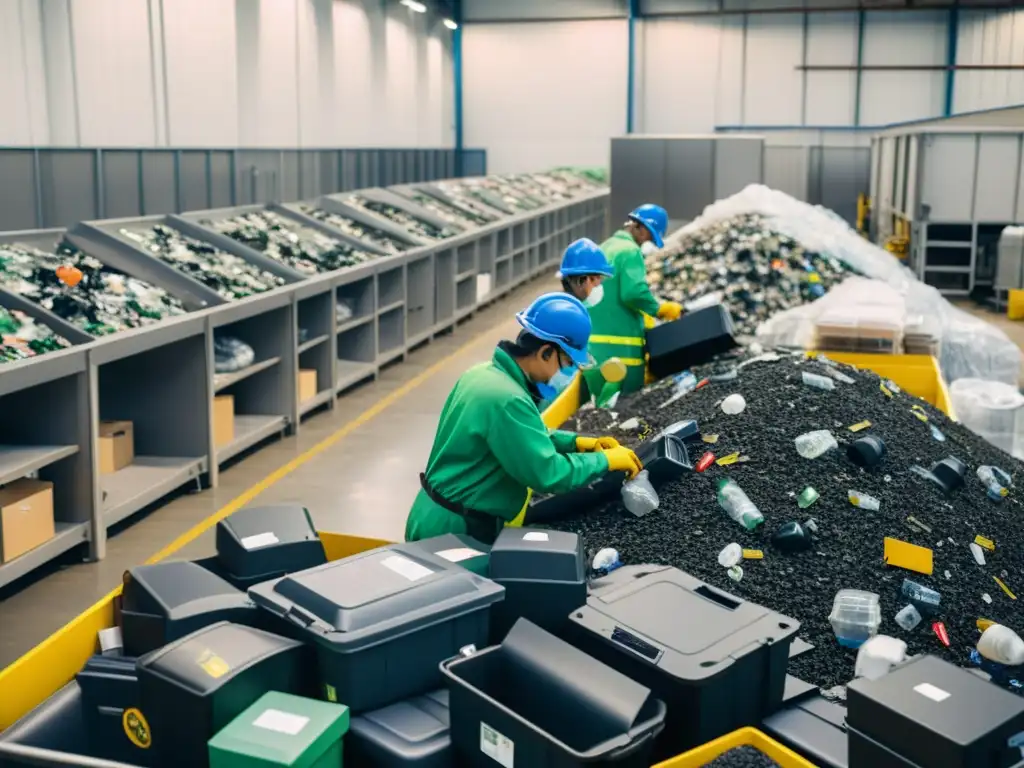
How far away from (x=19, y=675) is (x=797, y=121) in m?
23.6

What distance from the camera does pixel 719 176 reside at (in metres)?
14.0

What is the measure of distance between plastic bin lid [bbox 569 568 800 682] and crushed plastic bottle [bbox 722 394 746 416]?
2.23 metres

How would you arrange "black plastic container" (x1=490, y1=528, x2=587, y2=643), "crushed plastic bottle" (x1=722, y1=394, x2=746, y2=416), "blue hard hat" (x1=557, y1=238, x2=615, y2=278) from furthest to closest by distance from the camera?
1. "blue hard hat" (x1=557, y1=238, x2=615, y2=278)
2. "crushed plastic bottle" (x1=722, y1=394, x2=746, y2=416)
3. "black plastic container" (x1=490, y1=528, x2=587, y2=643)

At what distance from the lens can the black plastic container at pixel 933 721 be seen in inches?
85.0

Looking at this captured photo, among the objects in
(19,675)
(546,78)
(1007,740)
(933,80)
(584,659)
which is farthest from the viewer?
(546,78)

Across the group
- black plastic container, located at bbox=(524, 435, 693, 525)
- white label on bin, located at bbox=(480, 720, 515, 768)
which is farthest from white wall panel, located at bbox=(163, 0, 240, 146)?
white label on bin, located at bbox=(480, 720, 515, 768)

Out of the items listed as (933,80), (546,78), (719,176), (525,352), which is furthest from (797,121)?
(525,352)

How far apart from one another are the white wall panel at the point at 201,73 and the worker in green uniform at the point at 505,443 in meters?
8.52

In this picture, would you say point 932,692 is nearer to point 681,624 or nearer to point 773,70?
point 681,624

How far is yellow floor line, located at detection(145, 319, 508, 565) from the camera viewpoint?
579cm

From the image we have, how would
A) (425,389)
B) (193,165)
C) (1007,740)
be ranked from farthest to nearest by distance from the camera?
1. (193,165)
2. (425,389)
3. (1007,740)

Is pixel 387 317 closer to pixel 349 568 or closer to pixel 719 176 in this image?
pixel 719 176

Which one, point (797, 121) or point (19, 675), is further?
point (797, 121)

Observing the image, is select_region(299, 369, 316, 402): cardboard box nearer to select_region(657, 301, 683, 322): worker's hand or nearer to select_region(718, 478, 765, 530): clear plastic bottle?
select_region(657, 301, 683, 322): worker's hand
